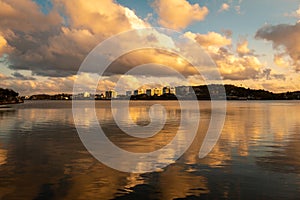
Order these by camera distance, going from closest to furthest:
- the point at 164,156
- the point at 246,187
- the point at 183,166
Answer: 1. the point at 246,187
2. the point at 183,166
3. the point at 164,156

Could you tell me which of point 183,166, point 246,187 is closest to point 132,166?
point 183,166

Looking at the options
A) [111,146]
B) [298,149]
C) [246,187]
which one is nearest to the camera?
[246,187]

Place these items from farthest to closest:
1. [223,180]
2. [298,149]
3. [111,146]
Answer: [111,146] → [298,149] → [223,180]

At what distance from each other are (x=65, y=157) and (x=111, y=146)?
6.07 m

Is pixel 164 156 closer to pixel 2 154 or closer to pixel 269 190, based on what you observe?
pixel 269 190

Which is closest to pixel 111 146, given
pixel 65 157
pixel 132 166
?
pixel 65 157

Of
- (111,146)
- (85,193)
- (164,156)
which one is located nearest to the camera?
(85,193)

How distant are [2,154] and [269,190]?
19.7 m

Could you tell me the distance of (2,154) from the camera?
2383cm

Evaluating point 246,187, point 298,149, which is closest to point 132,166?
point 246,187

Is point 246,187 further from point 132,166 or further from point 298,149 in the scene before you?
point 298,149

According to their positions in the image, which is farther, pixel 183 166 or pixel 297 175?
pixel 183 166

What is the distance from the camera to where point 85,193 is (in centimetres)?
1427

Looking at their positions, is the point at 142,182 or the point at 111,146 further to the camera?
the point at 111,146
